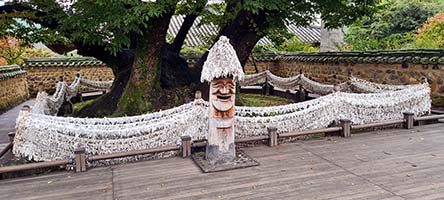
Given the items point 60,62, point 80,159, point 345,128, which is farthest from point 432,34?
point 60,62

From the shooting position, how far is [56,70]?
12773mm

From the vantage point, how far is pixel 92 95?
10.3m

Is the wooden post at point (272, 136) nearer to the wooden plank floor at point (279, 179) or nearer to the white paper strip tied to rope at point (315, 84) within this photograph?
the wooden plank floor at point (279, 179)

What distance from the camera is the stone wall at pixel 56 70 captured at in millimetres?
12469

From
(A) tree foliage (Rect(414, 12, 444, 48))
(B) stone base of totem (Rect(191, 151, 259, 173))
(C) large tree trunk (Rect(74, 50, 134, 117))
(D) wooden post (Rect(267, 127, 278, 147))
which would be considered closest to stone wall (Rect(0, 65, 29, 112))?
(C) large tree trunk (Rect(74, 50, 134, 117))

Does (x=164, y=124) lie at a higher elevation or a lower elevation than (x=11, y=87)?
lower

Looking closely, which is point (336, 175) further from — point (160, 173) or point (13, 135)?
point (13, 135)

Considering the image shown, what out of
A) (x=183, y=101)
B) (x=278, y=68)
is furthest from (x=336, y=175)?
(x=278, y=68)

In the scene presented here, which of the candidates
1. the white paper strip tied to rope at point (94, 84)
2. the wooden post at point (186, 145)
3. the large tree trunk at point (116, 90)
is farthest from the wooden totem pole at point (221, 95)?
the white paper strip tied to rope at point (94, 84)

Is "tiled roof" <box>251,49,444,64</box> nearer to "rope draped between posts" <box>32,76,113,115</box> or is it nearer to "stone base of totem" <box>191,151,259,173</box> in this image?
"stone base of totem" <box>191,151,259,173</box>

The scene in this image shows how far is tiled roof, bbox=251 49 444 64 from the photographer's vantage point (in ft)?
23.1

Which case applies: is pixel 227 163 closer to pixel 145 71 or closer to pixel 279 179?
pixel 279 179

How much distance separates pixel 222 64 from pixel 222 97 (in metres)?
0.41

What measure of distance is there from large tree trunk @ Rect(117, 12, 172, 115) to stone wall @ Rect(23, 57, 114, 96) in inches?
303
